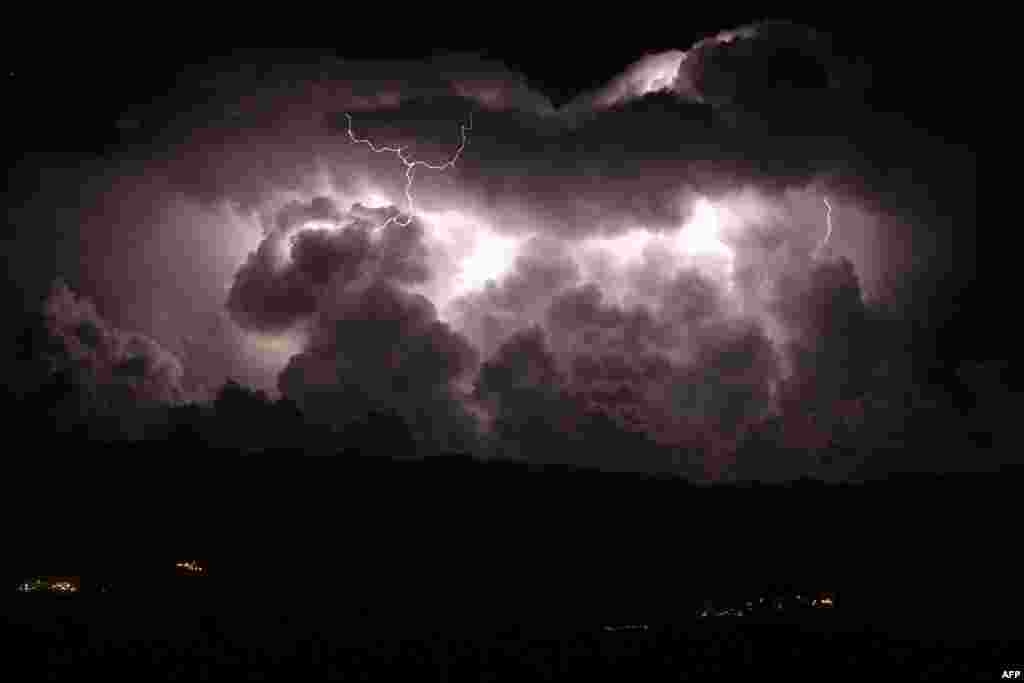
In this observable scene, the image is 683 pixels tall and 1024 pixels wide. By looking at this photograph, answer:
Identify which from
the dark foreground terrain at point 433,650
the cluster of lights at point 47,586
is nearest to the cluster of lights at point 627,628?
the dark foreground terrain at point 433,650

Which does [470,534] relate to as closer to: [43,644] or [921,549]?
[921,549]

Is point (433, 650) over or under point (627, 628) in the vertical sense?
under

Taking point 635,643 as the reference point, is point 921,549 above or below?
above

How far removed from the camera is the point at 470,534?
4838 inches

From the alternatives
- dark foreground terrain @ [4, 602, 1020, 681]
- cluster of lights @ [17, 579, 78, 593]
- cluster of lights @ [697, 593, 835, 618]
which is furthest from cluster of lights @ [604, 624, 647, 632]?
cluster of lights @ [17, 579, 78, 593]

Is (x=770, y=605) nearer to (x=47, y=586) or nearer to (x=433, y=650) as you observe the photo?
(x=433, y=650)

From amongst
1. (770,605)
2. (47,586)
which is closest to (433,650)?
(47,586)

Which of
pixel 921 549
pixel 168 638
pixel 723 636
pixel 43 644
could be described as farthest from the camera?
pixel 921 549

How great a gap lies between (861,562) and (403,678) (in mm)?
93908

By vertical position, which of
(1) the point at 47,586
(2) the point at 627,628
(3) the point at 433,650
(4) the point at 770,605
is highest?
(1) the point at 47,586

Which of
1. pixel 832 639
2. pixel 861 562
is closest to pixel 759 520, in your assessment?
pixel 861 562

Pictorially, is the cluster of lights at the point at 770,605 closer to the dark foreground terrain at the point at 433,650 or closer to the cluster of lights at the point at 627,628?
the cluster of lights at the point at 627,628

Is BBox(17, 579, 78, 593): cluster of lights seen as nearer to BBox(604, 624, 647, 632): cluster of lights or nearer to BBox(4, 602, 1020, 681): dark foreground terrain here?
BBox(4, 602, 1020, 681): dark foreground terrain

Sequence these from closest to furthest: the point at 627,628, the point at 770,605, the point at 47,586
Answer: the point at 627,628
the point at 47,586
the point at 770,605
